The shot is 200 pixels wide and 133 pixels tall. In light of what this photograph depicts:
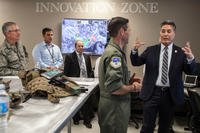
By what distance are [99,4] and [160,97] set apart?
11.1 ft

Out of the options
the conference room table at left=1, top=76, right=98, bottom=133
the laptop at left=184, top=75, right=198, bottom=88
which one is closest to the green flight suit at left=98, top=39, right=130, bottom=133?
the conference room table at left=1, top=76, right=98, bottom=133

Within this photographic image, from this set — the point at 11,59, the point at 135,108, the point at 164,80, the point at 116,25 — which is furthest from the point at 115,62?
the point at 135,108

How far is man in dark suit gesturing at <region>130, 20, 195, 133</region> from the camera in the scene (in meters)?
3.18

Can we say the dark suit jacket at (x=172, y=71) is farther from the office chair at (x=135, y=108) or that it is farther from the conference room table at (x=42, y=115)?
the office chair at (x=135, y=108)

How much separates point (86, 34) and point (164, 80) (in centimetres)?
317

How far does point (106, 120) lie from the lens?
96.5 inches

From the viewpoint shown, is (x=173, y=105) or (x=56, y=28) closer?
(x=173, y=105)

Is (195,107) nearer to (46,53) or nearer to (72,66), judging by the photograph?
(72,66)

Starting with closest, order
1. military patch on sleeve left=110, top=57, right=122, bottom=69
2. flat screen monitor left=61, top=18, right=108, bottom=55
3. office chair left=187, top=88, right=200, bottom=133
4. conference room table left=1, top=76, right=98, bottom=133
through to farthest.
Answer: conference room table left=1, top=76, right=98, bottom=133 → military patch on sleeve left=110, top=57, right=122, bottom=69 → office chair left=187, top=88, right=200, bottom=133 → flat screen monitor left=61, top=18, right=108, bottom=55

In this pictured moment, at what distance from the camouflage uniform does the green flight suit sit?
1302mm

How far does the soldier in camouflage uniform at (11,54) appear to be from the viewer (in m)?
3.29

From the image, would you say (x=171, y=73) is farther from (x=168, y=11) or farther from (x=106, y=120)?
(x=168, y=11)

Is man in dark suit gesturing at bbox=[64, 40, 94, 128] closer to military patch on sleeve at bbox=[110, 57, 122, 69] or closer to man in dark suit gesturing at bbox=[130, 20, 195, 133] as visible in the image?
man in dark suit gesturing at bbox=[130, 20, 195, 133]

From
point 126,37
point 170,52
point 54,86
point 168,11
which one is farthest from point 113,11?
point 54,86
